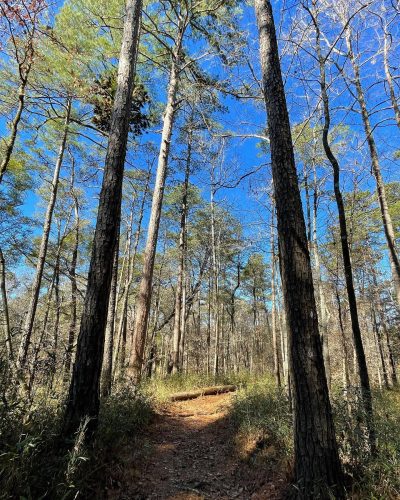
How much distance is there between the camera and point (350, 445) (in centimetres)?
291

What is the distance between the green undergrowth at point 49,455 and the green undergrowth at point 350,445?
1.86m

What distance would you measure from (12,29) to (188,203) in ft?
32.9

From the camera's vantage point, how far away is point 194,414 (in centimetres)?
686

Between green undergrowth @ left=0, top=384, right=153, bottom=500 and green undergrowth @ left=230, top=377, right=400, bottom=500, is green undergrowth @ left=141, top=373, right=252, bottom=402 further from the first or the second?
green undergrowth @ left=0, top=384, right=153, bottom=500

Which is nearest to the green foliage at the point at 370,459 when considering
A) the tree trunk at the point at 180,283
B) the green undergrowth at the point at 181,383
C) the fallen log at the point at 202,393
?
the green undergrowth at the point at 181,383

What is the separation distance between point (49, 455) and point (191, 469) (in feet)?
6.98

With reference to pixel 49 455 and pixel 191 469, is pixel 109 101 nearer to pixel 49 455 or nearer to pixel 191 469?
pixel 49 455

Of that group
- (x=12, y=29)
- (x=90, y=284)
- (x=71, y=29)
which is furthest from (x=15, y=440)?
(x=71, y=29)

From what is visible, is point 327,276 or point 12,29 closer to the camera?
point 12,29

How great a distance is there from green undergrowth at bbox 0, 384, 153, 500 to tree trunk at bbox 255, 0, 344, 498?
6.05 ft

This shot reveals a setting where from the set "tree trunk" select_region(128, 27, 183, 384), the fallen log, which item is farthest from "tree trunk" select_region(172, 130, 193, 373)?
"tree trunk" select_region(128, 27, 183, 384)

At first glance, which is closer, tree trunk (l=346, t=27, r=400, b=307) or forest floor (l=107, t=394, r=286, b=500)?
forest floor (l=107, t=394, r=286, b=500)

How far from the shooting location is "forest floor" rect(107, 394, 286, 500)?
10.0 feet

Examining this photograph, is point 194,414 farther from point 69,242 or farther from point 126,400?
point 69,242
